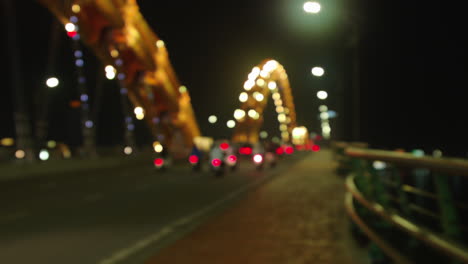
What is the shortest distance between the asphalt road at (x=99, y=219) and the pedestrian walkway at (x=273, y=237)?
44cm

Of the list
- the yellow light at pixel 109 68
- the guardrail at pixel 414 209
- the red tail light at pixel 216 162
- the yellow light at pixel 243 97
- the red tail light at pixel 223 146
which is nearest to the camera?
the guardrail at pixel 414 209

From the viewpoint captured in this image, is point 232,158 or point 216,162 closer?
point 216,162

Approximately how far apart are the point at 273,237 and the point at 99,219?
15.6 feet

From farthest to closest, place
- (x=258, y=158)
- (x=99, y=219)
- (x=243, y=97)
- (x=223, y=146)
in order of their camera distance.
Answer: (x=243, y=97) → (x=258, y=158) → (x=223, y=146) → (x=99, y=219)

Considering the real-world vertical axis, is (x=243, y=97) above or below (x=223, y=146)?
above

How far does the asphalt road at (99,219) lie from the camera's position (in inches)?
352

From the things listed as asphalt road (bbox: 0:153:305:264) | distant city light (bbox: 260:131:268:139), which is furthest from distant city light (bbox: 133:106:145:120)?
distant city light (bbox: 260:131:268:139)

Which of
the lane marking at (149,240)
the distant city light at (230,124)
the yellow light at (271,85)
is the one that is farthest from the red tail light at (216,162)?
the yellow light at (271,85)

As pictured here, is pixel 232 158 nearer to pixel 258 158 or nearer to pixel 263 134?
pixel 258 158

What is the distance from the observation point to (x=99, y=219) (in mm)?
13117

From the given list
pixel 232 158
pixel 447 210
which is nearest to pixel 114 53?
pixel 232 158

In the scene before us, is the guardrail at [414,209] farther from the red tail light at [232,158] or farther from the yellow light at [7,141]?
the yellow light at [7,141]

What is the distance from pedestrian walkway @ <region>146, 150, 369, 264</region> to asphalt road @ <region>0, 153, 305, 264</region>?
0.44 meters

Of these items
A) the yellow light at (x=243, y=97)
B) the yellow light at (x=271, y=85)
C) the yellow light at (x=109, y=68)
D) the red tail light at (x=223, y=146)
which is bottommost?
the red tail light at (x=223, y=146)
